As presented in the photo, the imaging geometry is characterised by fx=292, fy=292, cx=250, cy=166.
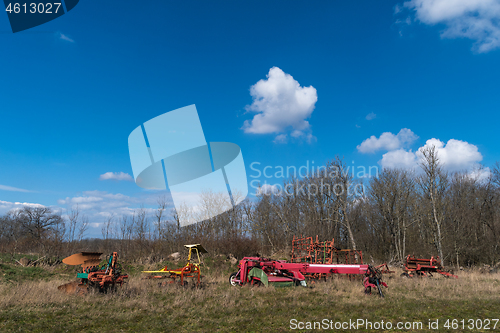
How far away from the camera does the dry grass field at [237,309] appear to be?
298 inches

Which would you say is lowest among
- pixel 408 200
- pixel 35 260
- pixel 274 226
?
pixel 35 260

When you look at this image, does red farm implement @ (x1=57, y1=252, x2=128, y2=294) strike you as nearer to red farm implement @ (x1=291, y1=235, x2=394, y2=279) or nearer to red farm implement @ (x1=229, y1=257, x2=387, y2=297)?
red farm implement @ (x1=229, y1=257, x2=387, y2=297)

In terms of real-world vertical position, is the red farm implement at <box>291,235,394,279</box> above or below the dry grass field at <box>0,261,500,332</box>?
above

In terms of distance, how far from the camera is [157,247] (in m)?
27.0

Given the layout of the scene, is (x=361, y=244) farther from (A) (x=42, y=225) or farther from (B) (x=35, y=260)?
(A) (x=42, y=225)

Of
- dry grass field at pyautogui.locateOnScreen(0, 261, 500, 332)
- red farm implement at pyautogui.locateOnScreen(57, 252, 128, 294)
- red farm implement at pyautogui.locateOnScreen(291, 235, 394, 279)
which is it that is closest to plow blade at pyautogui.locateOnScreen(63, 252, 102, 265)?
red farm implement at pyautogui.locateOnScreen(57, 252, 128, 294)

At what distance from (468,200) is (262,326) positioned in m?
39.0

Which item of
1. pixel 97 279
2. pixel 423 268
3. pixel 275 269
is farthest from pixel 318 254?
pixel 97 279

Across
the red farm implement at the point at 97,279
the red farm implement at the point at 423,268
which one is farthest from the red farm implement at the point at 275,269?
the red farm implement at the point at 423,268

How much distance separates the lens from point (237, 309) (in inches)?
374

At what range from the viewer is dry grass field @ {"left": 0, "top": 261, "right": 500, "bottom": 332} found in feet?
24.8

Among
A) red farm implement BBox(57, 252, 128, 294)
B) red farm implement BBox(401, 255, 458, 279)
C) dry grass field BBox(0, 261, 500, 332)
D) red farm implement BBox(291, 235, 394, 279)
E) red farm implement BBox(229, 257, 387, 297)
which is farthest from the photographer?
red farm implement BBox(401, 255, 458, 279)

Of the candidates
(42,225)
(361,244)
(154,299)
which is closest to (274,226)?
(361,244)

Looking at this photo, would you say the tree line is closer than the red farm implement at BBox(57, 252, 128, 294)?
No
